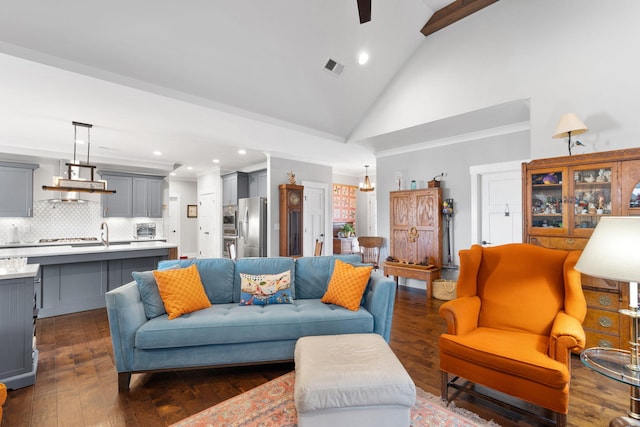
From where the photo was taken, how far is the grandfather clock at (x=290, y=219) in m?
6.05

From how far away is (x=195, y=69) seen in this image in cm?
319

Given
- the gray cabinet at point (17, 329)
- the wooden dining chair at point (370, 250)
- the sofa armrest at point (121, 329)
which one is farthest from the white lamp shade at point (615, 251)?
the wooden dining chair at point (370, 250)

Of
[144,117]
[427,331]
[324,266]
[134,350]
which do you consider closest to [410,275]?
[427,331]

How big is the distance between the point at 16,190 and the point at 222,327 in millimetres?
5762

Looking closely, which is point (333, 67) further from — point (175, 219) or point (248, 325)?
point (175, 219)

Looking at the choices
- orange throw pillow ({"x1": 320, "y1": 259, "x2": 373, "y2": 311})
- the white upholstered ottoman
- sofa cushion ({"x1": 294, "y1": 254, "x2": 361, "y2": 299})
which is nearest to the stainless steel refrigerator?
sofa cushion ({"x1": 294, "y1": 254, "x2": 361, "y2": 299})

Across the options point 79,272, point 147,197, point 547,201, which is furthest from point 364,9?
point 147,197

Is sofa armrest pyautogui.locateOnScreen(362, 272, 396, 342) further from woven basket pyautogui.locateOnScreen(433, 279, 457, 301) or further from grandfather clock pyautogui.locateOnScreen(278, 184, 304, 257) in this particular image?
grandfather clock pyautogui.locateOnScreen(278, 184, 304, 257)

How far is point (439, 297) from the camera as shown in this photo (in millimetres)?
4586

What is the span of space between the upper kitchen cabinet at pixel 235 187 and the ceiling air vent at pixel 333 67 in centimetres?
414

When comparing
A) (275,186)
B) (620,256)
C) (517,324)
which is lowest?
(517,324)

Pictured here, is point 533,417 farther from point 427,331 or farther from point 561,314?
point 427,331

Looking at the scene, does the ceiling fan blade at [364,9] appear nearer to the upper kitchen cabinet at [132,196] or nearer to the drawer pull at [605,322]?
the drawer pull at [605,322]

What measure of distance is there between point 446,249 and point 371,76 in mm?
2944
